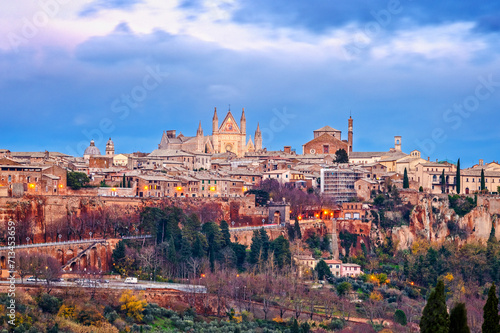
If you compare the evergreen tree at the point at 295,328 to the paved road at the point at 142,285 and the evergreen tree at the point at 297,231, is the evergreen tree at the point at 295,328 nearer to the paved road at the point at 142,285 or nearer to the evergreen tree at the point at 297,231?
the paved road at the point at 142,285

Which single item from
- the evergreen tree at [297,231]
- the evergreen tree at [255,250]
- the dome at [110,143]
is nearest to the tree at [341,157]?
the evergreen tree at [297,231]

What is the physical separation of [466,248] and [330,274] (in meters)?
14.2

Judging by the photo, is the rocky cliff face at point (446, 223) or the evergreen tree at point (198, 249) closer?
the evergreen tree at point (198, 249)

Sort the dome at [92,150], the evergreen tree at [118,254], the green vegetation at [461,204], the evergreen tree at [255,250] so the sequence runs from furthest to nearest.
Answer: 1. the dome at [92,150]
2. the green vegetation at [461,204]
3. the evergreen tree at [255,250]
4. the evergreen tree at [118,254]

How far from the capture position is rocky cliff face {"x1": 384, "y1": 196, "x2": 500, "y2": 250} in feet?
270

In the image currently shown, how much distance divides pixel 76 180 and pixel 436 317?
37.8 metres

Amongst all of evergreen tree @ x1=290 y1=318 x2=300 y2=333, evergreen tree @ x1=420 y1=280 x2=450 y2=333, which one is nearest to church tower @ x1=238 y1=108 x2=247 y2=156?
→ evergreen tree @ x1=290 y1=318 x2=300 y2=333

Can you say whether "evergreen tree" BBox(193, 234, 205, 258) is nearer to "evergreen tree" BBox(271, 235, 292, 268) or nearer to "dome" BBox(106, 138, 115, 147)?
"evergreen tree" BBox(271, 235, 292, 268)

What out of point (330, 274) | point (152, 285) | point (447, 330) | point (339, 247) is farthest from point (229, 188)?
point (447, 330)

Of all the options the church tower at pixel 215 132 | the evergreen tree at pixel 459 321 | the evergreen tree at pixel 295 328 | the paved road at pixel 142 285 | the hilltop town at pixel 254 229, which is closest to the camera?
the evergreen tree at pixel 459 321

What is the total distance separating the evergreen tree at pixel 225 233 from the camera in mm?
69188

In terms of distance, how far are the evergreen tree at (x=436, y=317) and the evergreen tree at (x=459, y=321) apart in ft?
6.98

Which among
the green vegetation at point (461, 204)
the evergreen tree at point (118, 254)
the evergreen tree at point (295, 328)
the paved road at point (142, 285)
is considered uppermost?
the green vegetation at point (461, 204)

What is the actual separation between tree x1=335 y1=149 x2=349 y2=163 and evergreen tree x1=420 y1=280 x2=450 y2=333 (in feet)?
170
